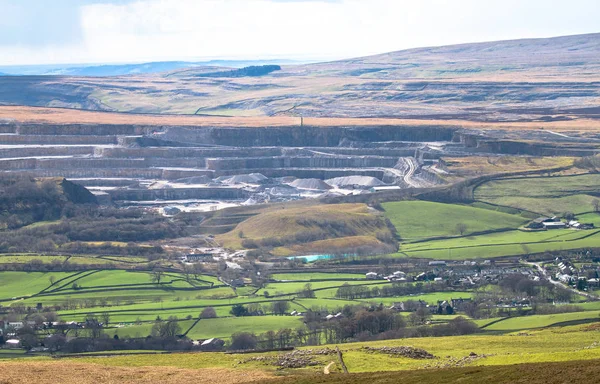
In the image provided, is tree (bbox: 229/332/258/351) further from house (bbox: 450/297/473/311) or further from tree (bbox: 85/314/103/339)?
house (bbox: 450/297/473/311)

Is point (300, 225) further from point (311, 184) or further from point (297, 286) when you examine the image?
point (311, 184)

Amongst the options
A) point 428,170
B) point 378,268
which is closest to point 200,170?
point 428,170

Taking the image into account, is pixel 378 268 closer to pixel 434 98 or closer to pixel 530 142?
pixel 530 142

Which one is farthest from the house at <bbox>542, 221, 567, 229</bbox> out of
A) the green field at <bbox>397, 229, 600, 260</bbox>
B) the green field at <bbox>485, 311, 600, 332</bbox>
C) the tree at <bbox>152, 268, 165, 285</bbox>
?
the green field at <bbox>485, 311, 600, 332</bbox>

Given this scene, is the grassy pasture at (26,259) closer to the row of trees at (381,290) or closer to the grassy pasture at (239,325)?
the row of trees at (381,290)

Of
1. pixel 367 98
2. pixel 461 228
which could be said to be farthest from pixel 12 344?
pixel 367 98
